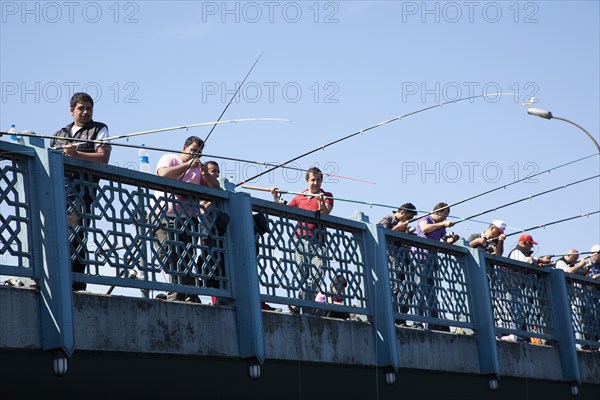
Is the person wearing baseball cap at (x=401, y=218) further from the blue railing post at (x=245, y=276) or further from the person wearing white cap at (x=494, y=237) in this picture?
the blue railing post at (x=245, y=276)

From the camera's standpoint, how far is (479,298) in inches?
500

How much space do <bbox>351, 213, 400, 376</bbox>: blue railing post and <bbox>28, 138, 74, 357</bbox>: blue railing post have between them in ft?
12.7

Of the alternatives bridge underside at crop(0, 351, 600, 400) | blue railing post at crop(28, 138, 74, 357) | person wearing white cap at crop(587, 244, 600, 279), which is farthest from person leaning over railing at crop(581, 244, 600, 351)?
blue railing post at crop(28, 138, 74, 357)

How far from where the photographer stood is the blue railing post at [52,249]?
7.45 meters

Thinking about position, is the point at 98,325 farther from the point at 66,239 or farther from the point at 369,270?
the point at 369,270

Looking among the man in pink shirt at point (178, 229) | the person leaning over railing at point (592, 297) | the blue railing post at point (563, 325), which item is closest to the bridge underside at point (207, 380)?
the man in pink shirt at point (178, 229)

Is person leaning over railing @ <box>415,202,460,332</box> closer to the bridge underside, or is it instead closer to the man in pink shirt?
the bridge underside

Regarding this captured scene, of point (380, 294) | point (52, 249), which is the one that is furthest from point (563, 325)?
point (52, 249)

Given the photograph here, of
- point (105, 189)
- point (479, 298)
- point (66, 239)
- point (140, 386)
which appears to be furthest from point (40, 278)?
point (479, 298)

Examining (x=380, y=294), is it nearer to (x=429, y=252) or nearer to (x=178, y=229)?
(x=429, y=252)

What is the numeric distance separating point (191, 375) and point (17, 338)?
7.47 ft

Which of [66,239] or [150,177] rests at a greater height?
[150,177]

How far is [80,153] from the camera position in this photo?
8.52m

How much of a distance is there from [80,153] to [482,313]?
218 inches
